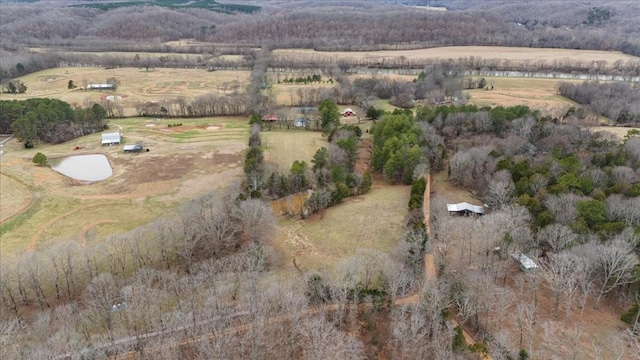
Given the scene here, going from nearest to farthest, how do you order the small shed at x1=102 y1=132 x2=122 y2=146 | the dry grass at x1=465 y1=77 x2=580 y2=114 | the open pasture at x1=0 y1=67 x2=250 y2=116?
the small shed at x1=102 y1=132 x2=122 y2=146 < the dry grass at x1=465 y1=77 x2=580 y2=114 < the open pasture at x1=0 y1=67 x2=250 y2=116

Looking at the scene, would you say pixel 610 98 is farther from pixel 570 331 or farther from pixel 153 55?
pixel 153 55

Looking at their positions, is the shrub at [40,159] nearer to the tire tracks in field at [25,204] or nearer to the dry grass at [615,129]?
the tire tracks in field at [25,204]

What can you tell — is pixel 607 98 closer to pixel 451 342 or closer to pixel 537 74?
pixel 537 74

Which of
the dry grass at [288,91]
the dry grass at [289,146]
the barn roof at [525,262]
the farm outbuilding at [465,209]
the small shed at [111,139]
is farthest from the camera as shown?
the dry grass at [288,91]

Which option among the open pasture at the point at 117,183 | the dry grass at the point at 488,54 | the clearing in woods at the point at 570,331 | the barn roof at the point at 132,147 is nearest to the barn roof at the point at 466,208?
the clearing in woods at the point at 570,331

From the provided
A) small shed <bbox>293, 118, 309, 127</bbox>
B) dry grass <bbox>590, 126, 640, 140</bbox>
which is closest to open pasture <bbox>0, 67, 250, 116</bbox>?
small shed <bbox>293, 118, 309, 127</bbox>

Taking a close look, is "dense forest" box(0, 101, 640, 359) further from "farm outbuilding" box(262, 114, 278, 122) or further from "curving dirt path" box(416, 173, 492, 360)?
"farm outbuilding" box(262, 114, 278, 122)

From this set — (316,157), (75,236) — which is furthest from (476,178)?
(75,236)
